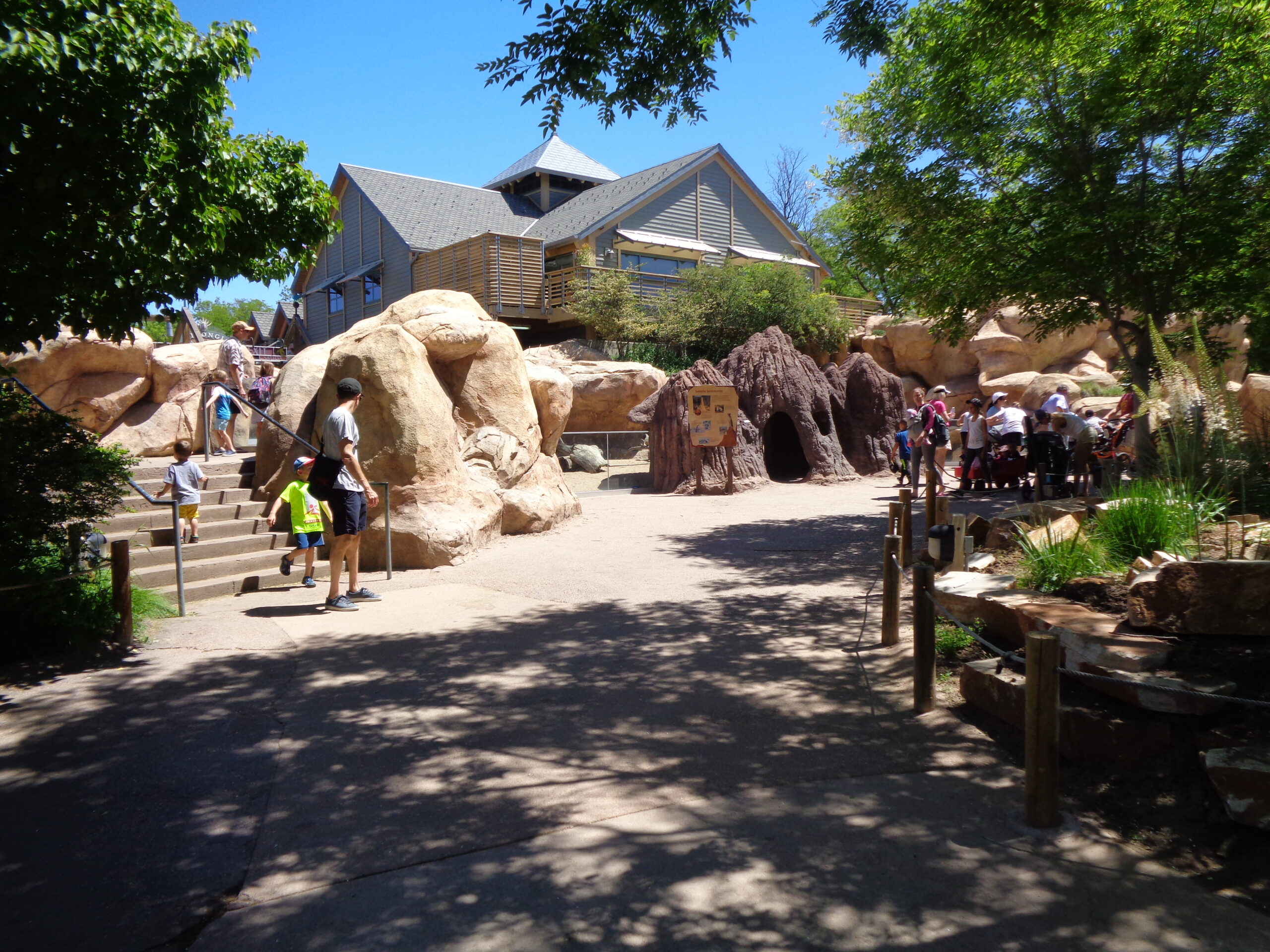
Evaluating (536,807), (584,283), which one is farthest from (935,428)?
(584,283)

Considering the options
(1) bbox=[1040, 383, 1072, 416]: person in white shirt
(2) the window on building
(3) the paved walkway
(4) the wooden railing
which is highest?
(2) the window on building

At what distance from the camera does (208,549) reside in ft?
30.4

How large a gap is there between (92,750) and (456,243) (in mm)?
25401

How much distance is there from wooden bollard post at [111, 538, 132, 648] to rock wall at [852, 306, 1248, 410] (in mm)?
23002

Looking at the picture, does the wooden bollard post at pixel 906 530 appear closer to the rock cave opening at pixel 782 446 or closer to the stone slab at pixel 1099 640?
the stone slab at pixel 1099 640

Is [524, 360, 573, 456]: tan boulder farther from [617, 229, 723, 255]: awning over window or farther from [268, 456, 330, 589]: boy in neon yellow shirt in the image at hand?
[617, 229, 723, 255]: awning over window

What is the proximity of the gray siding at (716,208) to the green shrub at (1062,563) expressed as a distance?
2661cm

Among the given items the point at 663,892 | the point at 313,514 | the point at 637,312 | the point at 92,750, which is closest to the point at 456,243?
the point at 637,312

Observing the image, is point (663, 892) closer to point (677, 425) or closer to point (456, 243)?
point (677, 425)

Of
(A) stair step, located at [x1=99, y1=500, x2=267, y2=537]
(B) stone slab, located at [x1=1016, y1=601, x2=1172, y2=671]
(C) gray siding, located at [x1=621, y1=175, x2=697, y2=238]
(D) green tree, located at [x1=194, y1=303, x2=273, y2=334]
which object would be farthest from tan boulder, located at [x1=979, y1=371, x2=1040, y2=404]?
(D) green tree, located at [x1=194, y1=303, x2=273, y2=334]

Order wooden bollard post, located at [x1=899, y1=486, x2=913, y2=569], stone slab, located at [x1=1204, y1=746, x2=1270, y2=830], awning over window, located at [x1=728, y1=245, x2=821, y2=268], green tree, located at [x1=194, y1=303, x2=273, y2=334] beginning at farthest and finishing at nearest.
Answer: 1. green tree, located at [x1=194, y1=303, x2=273, y2=334]
2. awning over window, located at [x1=728, y1=245, x2=821, y2=268]
3. wooden bollard post, located at [x1=899, y1=486, x2=913, y2=569]
4. stone slab, located at [x1=1204, y1=746, x2=1270, y2=830]

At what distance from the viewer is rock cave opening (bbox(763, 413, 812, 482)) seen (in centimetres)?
2125

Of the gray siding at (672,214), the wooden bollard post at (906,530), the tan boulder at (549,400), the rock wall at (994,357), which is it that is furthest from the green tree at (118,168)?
the gray siding at (672,214)

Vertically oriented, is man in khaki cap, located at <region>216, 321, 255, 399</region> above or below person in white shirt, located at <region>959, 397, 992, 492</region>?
above
